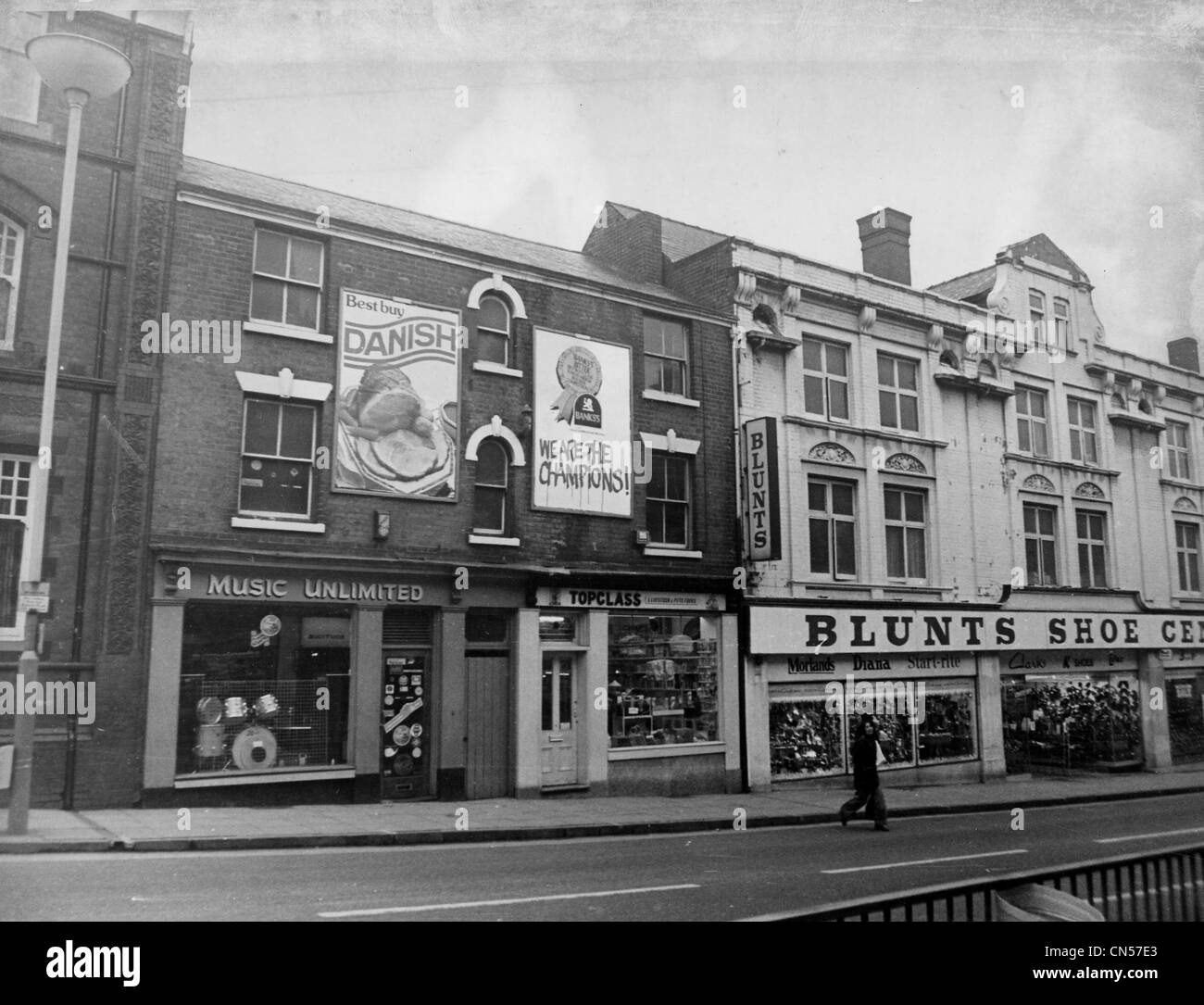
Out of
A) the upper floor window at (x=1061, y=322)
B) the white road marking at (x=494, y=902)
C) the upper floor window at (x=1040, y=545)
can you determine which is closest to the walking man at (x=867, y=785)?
the white road marking at (x=494, y=902)

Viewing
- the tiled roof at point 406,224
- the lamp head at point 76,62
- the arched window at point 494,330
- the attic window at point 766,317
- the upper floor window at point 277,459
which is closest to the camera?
the lamp head at point 76,62

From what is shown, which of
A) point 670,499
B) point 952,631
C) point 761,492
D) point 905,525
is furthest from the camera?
point 905,525

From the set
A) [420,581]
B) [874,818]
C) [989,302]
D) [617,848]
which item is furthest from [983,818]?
[989,302]

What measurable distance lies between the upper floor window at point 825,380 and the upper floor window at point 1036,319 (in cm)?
591

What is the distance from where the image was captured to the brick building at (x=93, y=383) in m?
12.0

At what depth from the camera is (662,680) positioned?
18.1 m

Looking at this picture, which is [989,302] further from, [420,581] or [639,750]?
[420,581]

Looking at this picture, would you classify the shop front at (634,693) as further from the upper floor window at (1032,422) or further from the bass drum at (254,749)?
the upper floor window at (1032,422)

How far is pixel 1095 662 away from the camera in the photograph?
2375 centimetres

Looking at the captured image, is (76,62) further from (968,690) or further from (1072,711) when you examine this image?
(1072,711)

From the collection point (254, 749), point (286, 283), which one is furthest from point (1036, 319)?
point (254, 749)

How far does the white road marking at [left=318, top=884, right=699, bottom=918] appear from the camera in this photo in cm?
727

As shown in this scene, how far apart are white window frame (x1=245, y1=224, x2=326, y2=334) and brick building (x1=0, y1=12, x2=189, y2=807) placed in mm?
1306

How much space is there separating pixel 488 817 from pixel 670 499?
7243 mm
